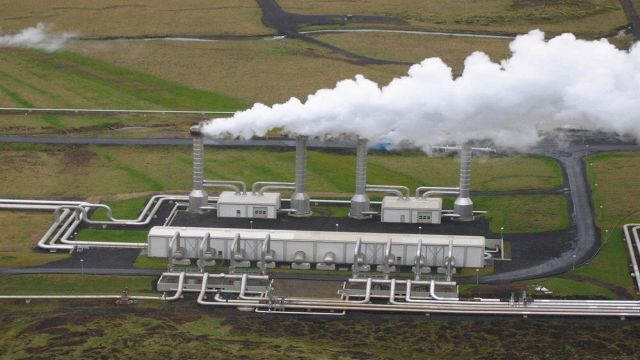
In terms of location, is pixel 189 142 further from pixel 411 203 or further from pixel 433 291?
pixel 433 291

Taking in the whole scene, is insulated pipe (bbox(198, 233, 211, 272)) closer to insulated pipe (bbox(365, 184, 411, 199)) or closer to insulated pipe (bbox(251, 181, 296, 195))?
insulated pipe (bbox(251, 181, 296, 195))

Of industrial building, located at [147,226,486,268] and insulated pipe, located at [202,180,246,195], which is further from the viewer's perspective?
insulated pipe, located at [202,180,246,195]

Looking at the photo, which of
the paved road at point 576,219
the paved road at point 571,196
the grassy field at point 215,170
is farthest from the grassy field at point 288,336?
the grassy field at point 215,170

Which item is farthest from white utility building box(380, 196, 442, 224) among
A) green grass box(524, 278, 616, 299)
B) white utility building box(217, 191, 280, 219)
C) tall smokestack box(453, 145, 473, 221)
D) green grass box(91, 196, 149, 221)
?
green grass box(91, 196, 149, 221)

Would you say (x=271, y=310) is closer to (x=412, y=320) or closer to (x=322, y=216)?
(x=412, y=320)

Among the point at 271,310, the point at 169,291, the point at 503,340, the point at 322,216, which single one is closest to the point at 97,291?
the point at 169,291

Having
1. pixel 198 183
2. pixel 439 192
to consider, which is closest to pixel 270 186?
pixel 198 183
